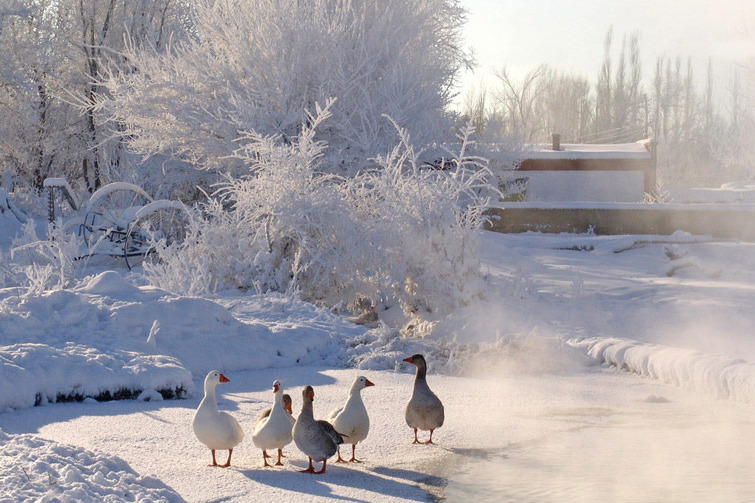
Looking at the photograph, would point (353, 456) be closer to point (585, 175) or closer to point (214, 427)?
point (214, 427)

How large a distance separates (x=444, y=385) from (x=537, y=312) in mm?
3901

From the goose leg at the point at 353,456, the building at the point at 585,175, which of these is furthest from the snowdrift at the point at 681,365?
the building at the point at 585,175

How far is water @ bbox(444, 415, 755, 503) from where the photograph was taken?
603cm

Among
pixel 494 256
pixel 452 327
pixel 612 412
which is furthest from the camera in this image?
pixel 494 256

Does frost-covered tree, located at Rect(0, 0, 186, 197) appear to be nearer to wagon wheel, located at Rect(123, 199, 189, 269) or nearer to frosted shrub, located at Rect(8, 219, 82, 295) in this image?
wagon wheel, located at Rect(123, 199, 189, 269)

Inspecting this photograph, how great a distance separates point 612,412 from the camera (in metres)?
8.59

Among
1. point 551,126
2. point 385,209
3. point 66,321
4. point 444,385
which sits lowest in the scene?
point 444,385

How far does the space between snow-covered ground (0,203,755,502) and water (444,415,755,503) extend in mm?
27

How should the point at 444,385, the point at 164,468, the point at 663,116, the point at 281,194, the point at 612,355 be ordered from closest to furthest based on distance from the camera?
1. the point at 164,468
2. the point at 444,385
3. the point at 612,355
4. the point at 281,194
5. the point at 663,116

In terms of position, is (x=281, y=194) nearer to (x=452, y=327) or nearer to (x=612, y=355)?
(x=452, y=327)

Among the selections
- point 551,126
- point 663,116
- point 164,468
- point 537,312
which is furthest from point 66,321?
point 663,116

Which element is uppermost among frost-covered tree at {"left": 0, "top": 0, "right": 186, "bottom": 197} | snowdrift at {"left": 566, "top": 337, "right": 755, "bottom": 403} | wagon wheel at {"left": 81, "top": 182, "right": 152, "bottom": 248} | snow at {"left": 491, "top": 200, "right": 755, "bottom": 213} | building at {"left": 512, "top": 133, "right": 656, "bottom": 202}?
frost-covered tree at {"left": 0, "top": 0, "right": 186, "bottom": 197}

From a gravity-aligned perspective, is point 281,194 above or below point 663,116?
below

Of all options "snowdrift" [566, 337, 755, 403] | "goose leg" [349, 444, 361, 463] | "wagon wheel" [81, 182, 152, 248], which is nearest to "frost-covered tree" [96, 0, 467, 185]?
"wagon wheel" [81, 182, 152, 248]
